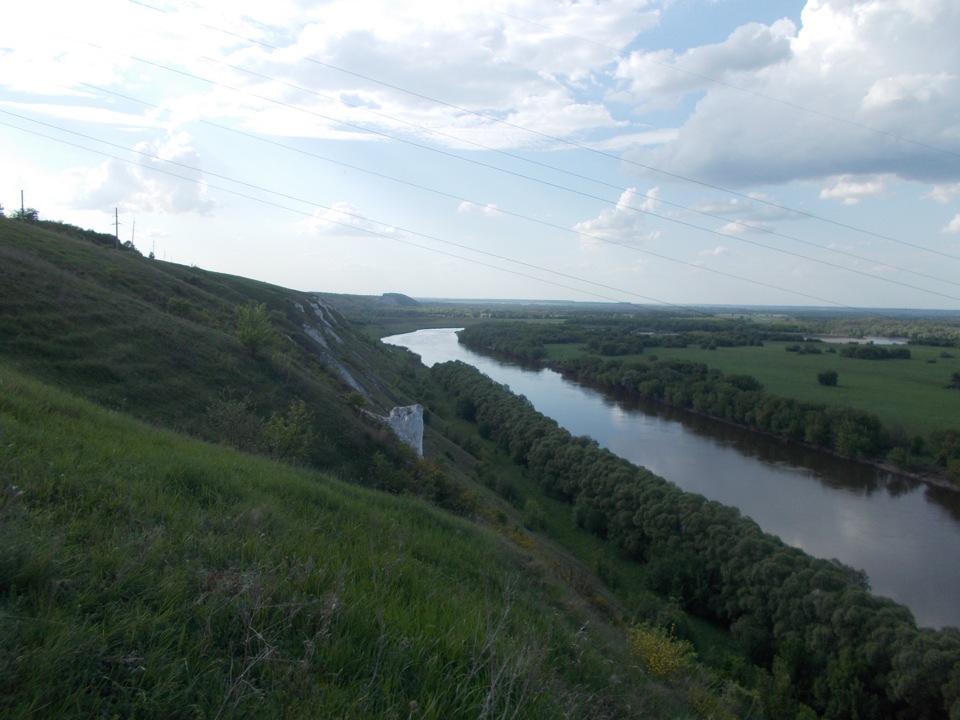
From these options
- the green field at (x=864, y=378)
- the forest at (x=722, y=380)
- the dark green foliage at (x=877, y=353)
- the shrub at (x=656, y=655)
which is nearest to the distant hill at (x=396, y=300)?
the forest at (x=722, y=380)

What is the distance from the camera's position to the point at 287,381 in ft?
51.0

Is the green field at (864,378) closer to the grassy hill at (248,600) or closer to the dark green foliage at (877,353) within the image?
the dark green foliage at (877,353)

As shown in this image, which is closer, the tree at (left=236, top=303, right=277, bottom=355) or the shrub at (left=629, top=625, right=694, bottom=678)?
the shrub at (left=629, top=625, right=694, bottom=678)

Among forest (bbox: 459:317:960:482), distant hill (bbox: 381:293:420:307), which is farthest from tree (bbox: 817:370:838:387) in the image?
distant hill (bbox: 381:293:420:307)

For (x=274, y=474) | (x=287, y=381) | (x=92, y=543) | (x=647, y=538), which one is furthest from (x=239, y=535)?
(x=647, y=538)

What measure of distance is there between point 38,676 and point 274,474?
430 centimetres

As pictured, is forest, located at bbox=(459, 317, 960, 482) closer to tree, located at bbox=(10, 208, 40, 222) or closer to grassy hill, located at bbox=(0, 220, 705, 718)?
grassy hill, located at bbox=(0, 220, 705, 718)

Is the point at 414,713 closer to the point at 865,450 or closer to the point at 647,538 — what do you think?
the point at 647,538

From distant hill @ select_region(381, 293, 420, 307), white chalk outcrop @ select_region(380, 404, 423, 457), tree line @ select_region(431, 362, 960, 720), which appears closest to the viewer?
tree line @ select_region(431, 362, 960, 720)

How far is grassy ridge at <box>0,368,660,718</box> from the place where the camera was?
6.76 ft

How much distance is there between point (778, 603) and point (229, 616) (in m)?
14.2

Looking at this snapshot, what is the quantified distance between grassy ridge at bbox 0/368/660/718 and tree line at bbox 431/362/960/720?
387 inches

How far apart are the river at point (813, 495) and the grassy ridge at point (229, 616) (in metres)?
18.2

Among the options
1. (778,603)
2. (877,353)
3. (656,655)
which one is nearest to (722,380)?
(877,353)
